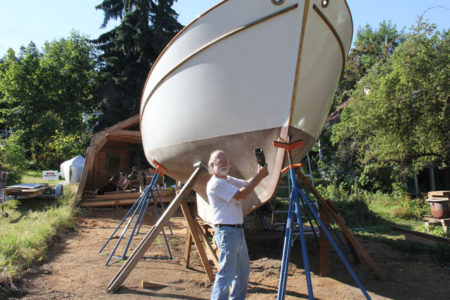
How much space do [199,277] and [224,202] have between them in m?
1.78

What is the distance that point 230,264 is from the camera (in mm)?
2340

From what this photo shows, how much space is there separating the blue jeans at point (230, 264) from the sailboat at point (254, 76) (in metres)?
0.88

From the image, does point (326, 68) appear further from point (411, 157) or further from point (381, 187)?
point (381, 187)

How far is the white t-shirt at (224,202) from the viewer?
2.40 m

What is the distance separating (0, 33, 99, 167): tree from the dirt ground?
46.3 feet

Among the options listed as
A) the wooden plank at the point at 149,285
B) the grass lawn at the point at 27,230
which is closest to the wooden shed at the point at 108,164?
the grass lawn at the point at 27,230

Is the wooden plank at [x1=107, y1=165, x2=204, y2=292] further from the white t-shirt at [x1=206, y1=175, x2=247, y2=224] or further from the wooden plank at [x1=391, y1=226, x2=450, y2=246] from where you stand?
the wooden plank at [x1=391, y1=226, x2=450, y2=246]

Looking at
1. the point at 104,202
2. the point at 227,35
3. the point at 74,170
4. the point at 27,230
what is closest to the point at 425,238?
the point at 227,35

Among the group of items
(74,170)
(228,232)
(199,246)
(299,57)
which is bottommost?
(199,246)

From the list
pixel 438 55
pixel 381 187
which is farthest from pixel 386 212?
pixel 438 55

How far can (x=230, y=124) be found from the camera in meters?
3.29

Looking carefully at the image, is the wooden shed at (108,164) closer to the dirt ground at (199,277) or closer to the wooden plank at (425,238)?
the dirt ground at (199,277)

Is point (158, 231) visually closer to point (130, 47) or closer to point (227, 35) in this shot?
point (227, 35)

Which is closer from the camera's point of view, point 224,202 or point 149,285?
point 224,202
